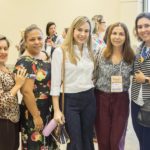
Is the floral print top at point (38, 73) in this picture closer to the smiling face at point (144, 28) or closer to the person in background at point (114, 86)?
the person in background at point (114, 86)

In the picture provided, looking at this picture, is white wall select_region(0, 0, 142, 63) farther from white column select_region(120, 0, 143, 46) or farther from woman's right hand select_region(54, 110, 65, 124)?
woman's right hand select_region(54, 110, 65, 124)

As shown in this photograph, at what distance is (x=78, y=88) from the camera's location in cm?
259

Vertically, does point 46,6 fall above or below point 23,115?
above

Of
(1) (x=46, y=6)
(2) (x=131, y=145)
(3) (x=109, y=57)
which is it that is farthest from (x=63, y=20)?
(3) (x=109, y=57)

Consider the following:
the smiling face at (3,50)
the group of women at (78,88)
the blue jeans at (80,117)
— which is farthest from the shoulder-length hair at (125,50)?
the smiling face at (3,50)

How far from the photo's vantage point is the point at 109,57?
9.16 feet

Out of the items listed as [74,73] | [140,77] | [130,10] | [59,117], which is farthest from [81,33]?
[130,10]

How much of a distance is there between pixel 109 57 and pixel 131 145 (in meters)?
1.63

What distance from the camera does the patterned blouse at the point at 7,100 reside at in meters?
2.41

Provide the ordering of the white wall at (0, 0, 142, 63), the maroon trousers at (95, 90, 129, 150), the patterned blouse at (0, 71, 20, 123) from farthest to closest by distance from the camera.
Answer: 1. the white wall at (0, 0, 142, 63)
2. the maroon trousers at (95, 90, 129, 150)
3. the patterned blouse at (0, 71, 20, 123)

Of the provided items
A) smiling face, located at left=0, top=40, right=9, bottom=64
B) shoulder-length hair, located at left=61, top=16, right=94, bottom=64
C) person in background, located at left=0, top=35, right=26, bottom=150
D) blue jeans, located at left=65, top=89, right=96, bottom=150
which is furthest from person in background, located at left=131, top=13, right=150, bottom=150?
smiling face, located at left=0, top=40, right=9, bottom=64

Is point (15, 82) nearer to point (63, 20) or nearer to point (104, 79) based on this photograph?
point (104, 79)

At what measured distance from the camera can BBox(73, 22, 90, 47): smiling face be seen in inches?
102

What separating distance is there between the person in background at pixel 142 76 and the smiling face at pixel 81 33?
0.46 meters
